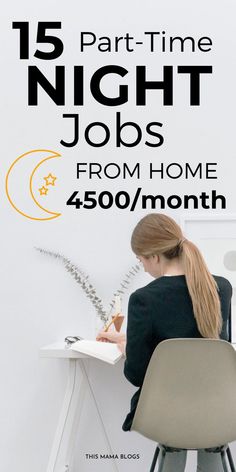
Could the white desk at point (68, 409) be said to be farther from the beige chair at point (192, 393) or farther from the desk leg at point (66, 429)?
the beige chair at point (192, 393)

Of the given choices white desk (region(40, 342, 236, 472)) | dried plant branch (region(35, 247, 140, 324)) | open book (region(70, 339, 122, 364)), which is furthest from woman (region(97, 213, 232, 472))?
dried plant branch (region(35, 247, 140, 324))

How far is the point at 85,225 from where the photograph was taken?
359 cm

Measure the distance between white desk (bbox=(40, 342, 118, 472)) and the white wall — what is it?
0.20 m

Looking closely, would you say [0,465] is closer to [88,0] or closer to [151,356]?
[151,356]

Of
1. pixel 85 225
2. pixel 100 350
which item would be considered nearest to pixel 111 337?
pixel 100 350

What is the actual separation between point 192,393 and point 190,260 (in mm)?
425

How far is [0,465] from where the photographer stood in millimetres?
3582

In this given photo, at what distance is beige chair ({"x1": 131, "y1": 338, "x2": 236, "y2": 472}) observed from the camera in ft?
7.79

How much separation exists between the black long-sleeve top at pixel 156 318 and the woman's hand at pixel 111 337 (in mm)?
636

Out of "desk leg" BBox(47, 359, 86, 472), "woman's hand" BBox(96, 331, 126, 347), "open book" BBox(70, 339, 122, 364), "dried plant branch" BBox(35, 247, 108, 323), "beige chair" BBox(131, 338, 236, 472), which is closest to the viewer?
"beige chair" BBox(131, 338, 236, 472)

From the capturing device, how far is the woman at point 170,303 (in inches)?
95.5

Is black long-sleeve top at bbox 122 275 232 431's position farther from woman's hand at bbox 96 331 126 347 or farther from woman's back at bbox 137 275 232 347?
woman's hand at bbox 96 331 126 347

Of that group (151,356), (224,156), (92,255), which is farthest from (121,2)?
(151,356)

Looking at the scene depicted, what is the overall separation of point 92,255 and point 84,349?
2.10ft
